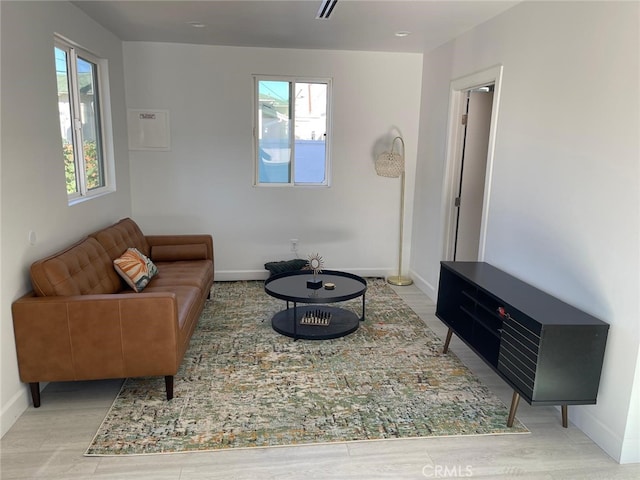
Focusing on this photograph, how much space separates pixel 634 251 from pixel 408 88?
3.54 meters

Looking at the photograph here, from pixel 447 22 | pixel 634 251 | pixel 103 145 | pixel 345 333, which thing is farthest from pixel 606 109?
pixel 103 145

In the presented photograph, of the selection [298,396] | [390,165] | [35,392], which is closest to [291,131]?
[390,165]

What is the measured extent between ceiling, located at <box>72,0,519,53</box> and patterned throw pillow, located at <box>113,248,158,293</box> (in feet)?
6.39

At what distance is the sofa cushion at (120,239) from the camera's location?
3555mm

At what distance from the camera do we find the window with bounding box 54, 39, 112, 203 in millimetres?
3504

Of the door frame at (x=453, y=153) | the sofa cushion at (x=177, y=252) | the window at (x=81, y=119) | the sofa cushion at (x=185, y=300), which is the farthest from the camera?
the sofa cushion at (x=177, y=252)

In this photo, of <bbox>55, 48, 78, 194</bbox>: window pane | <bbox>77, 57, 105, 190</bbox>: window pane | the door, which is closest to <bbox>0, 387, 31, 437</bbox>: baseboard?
<bbox>55, 48, 78, 194</bbox>: window pane

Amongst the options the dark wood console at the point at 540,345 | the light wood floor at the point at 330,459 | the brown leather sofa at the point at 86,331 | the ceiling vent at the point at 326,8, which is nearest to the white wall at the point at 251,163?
the ceiling vent at the point at 326,8

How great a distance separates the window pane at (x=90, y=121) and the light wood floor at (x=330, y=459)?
230 centimetres

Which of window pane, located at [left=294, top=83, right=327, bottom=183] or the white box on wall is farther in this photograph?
window pane, located at [left=294, top=83, right=327, bottom=183]

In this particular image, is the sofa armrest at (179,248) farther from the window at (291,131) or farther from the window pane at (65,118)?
the window at (291,131)

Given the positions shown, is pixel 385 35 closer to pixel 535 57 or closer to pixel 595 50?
pixel 535 57

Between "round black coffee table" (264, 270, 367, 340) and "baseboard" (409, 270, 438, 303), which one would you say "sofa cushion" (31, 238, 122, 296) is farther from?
"baseboard" (409, 270, 438, 303)

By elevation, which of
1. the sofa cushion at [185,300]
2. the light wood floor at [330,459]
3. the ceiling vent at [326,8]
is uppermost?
the ceiling vent at [326,8]
